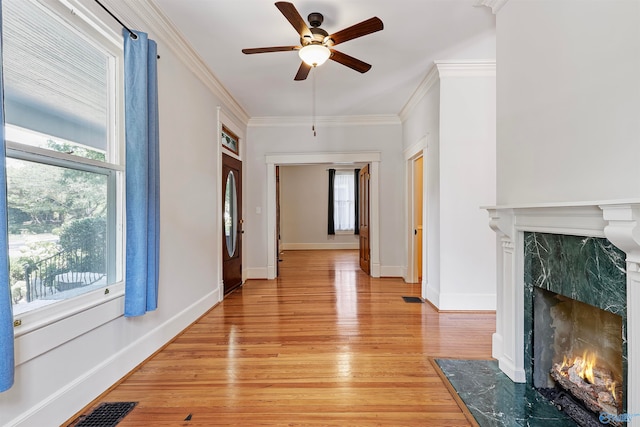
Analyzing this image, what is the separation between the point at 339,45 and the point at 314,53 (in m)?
0.74

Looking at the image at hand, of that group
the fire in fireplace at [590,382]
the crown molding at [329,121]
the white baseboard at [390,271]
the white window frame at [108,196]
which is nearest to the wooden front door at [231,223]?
the crown molding at [329,121]

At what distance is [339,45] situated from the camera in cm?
288

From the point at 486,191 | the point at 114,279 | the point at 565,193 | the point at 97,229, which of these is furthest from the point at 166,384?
the point at 486,191

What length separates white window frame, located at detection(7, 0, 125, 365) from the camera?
1.45m

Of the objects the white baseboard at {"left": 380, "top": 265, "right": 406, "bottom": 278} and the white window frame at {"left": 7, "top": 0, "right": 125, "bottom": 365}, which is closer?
the white window frame at {"left": 7, "top": 0, "right": 125, "bottom": 365}

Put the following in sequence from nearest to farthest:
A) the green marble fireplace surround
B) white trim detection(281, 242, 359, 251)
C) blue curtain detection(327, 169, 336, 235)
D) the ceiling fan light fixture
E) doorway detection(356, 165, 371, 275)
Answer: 1. the green marble fireplace surround
2. the ceiling fan light fixture
3. doorway detection(356, 165, 371, 275)
4. blue curtain detection(327, 169, 336, 235)
5. white trim detection(281, 242, 359, 251)

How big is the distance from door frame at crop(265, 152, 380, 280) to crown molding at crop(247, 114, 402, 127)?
0.51 meters

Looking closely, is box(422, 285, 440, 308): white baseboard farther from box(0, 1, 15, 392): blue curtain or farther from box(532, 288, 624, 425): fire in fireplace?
box(0, 1, 15, 392): blue curtain

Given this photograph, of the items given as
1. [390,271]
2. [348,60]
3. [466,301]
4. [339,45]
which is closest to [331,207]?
[390,271]

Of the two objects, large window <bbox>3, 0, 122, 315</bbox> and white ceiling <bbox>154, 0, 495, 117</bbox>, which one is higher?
white ceiling <bbox>154, 0, 495, 117</bbox>

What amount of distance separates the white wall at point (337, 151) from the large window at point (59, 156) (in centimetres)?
308

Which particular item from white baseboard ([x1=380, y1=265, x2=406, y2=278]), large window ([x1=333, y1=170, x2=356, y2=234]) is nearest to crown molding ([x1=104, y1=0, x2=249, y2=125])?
white baseboard ([x1=380, y1=265, x2=406, y2=278])

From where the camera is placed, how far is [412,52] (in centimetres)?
300

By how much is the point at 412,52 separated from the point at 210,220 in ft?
9.50
